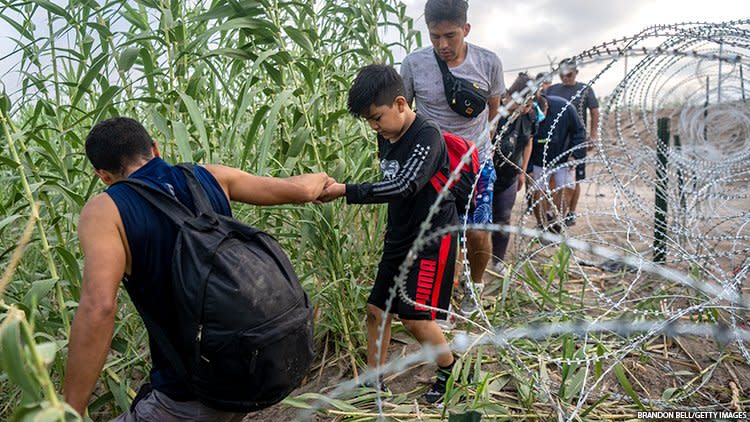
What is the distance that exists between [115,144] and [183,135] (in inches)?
13.3

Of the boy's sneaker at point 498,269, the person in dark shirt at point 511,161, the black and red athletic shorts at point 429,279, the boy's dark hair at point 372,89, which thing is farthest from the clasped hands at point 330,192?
the boy's sneaker at point 498,269

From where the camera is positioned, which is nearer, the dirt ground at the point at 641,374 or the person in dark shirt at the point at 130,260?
the person in dark shirt at the point at 130,260

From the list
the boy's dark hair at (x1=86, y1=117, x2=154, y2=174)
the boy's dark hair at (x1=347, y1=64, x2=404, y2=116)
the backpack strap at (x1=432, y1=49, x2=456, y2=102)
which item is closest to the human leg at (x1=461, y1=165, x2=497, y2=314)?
the backpack strap at (x1=432, y1=49, x2=456, y2=102)

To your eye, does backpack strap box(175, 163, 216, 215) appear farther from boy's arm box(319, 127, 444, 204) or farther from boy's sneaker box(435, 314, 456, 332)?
boy's sneaker box(435, 314, 456, 332)

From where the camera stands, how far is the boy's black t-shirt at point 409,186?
2.29 metres

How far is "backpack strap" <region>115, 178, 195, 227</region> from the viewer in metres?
1.64

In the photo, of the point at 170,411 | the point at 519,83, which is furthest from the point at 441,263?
the point at 519,83

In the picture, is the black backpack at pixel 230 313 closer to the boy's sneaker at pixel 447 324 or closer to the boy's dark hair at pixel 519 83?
the boy's sneaker at pixel 447 324

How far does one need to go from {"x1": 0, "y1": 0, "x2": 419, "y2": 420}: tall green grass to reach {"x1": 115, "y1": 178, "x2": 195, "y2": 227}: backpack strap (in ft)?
1.27

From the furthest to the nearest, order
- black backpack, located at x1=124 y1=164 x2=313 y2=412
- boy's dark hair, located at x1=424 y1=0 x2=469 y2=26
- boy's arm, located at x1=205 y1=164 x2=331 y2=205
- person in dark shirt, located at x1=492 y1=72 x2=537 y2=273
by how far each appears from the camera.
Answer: person in dark shirt, located at x1=492 y1=72 x2=537 y2=273
boy's dark hair, located at x1=424 y1=0 x2=469 y2=26
boy's arm, located at x1=205 y1=164 x2=331 y2=205
black backpack, located at x1=124 y1=164 x2=313 y2=412

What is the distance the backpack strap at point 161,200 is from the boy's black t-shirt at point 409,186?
31.6 inches

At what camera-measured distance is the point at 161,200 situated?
1.66 metres

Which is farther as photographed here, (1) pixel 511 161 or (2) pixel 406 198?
(1) pixel 511 161

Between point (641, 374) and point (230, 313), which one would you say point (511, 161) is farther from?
point (230, 313)
